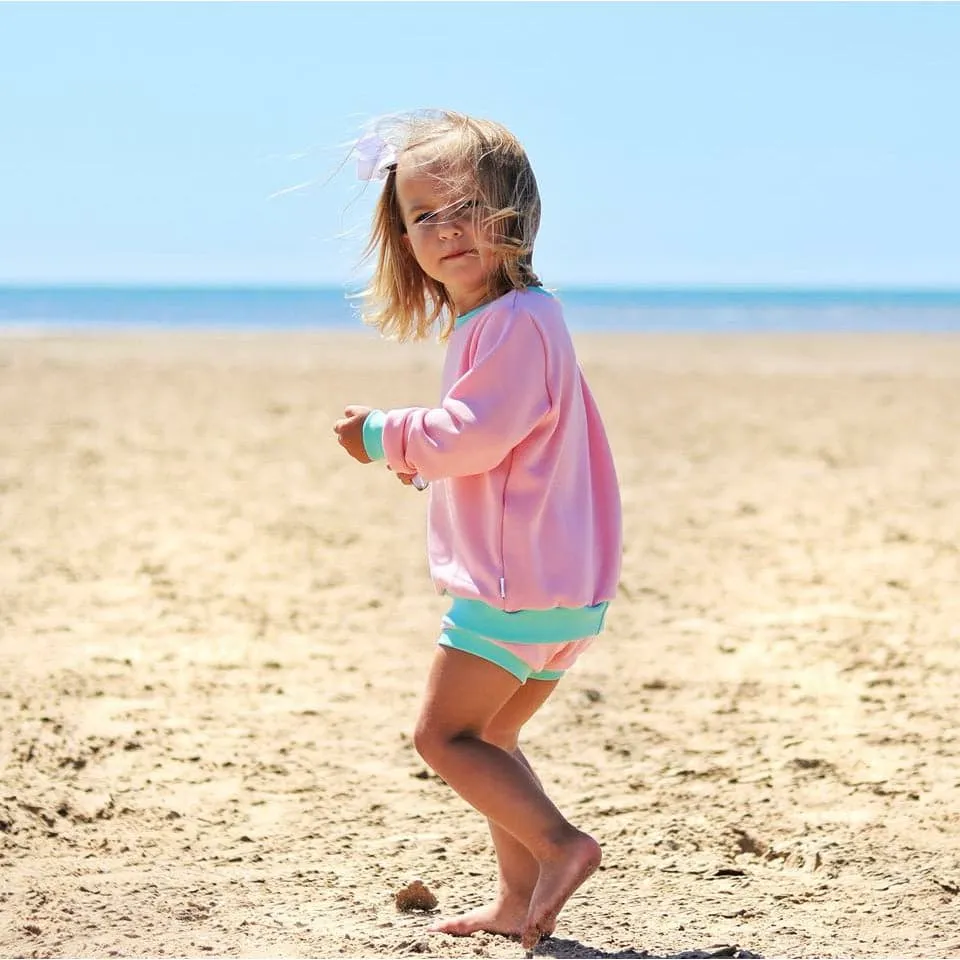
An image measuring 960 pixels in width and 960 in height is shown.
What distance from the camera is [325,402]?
12281 millimetres

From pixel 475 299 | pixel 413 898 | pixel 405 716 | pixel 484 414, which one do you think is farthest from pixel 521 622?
pixel 405 716

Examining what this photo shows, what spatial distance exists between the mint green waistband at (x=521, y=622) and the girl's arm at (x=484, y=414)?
251 mm

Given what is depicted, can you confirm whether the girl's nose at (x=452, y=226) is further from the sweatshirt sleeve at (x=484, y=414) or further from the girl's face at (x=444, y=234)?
the sweatshirt sleeve at (x=484, y=414)

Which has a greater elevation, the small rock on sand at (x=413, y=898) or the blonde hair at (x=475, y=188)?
the blonde hair at (x=475, y=188)

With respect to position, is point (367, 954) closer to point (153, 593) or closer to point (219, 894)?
point (219, 894)

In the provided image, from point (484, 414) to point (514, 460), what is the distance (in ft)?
0.43

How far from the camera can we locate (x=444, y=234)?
2479 millimetres

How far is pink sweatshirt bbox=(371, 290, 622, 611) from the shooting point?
7.81 ft

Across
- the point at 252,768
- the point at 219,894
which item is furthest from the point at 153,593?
the point at 219,894

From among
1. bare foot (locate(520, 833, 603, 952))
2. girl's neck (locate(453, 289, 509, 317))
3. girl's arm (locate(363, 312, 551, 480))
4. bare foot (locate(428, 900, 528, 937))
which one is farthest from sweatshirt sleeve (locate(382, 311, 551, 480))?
bare foot (locate(428, 900, 528, 937))

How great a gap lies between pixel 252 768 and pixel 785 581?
2766 millimetres

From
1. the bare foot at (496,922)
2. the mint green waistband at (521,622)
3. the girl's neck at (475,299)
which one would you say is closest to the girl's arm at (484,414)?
the girl's neck at (475,299)

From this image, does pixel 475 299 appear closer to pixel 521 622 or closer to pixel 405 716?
pixel 521 622

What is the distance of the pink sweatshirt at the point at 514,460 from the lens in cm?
238
